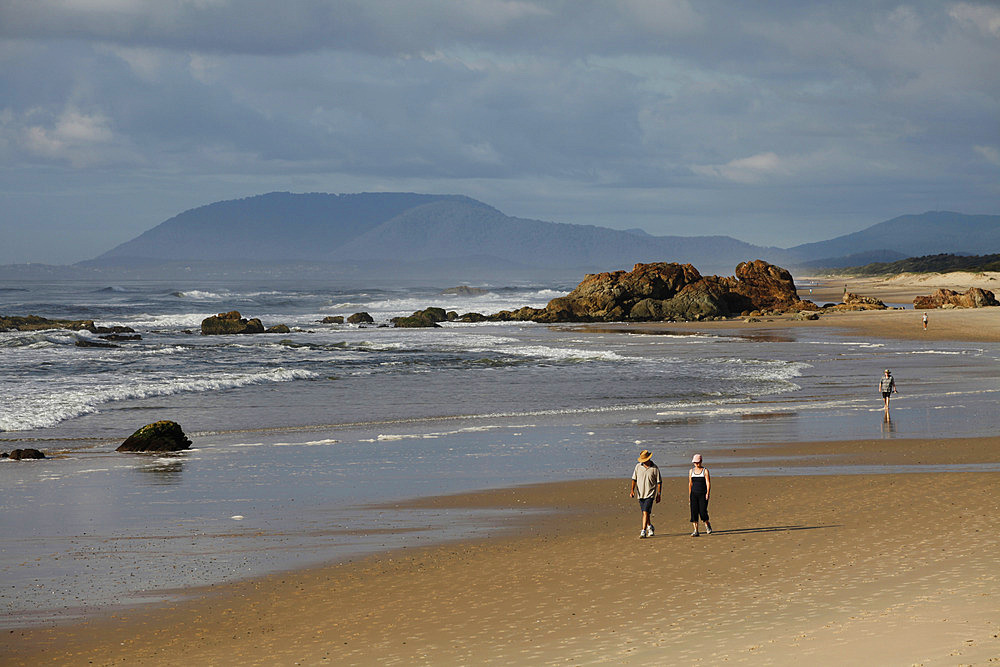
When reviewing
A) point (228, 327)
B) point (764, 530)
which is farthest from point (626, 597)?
point (228, 327)

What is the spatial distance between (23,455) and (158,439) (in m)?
2.20

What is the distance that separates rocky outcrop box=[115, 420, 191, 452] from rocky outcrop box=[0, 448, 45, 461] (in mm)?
1447

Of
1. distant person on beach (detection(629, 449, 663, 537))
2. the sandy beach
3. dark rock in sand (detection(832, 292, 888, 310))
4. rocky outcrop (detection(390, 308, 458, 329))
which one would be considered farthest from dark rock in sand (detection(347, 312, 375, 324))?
distant person on beach (detection(629, 449, 663, 537))

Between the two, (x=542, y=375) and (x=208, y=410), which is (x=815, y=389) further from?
(x=208, y=410)

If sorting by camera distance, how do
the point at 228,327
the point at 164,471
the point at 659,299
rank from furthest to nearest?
1. the point at 659,299
2. the point at 228,327
3. the point at 164,471

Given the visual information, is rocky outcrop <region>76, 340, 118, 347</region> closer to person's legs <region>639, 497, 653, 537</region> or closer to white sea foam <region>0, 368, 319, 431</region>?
white sea foam <region>0, 368, 319, 431</region>

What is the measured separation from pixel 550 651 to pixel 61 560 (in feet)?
19.3

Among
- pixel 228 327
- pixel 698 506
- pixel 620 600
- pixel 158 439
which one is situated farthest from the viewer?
pixel 228 327

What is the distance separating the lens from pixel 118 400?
25.6m

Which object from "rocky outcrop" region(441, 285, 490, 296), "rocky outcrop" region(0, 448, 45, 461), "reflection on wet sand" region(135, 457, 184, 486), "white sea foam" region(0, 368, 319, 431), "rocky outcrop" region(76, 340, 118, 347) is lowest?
"reflection on wet sand" region(135, 457, 184, 486)

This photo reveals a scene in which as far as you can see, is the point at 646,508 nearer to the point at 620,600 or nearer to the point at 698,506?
the point at 698,506

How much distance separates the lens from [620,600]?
9117 mm

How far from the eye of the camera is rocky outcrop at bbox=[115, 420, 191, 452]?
58.5 ft

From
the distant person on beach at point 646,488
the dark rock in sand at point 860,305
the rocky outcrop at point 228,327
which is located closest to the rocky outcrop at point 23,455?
the distant person on beach at point 646,488
